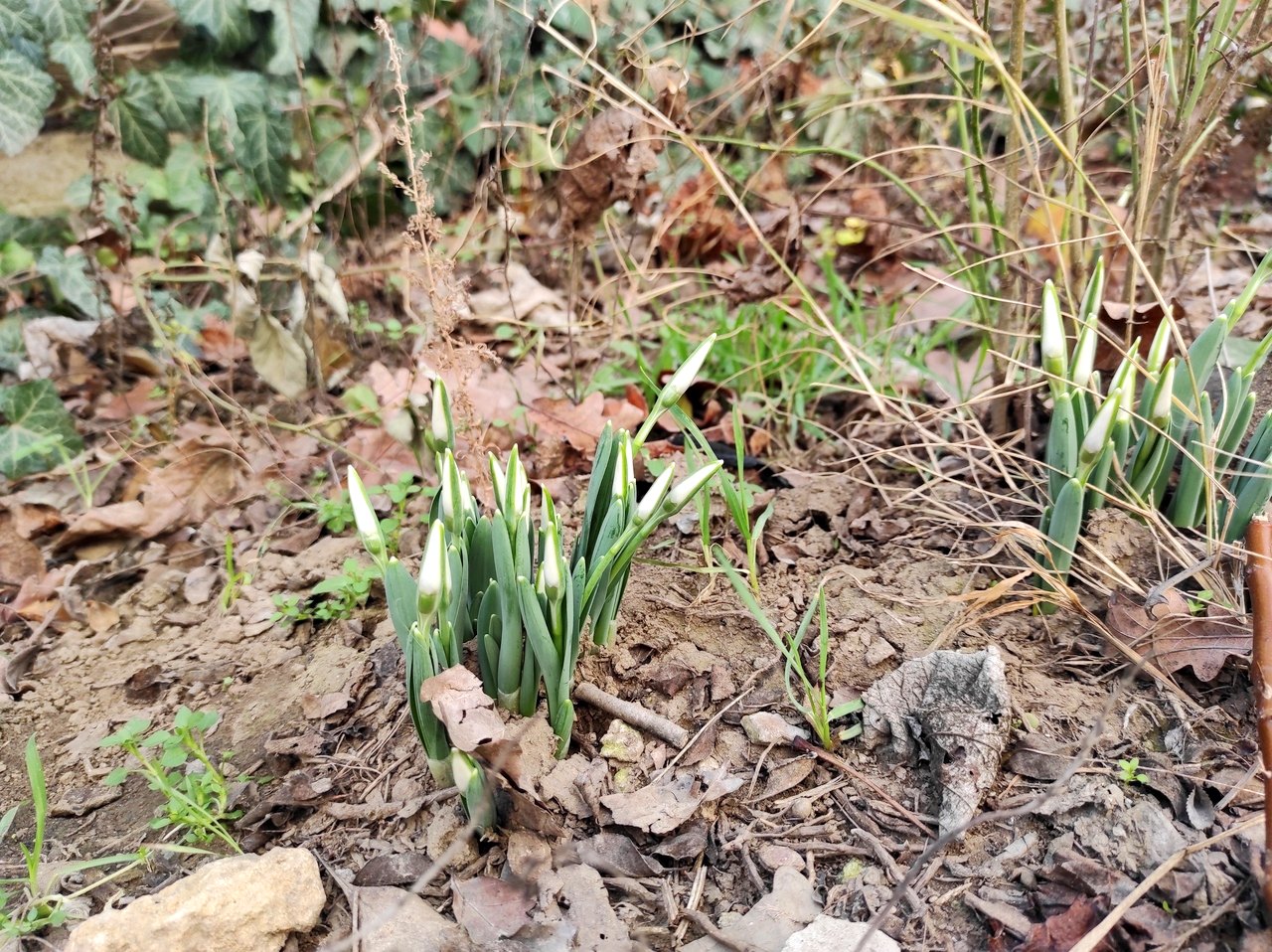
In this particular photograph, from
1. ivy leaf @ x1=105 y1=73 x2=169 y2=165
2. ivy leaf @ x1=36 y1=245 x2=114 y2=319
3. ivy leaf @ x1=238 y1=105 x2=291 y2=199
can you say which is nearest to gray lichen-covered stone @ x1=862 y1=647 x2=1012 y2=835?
ivy leaf @ x1=36 y1=245 x2=114 y2=319

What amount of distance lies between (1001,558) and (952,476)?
0.33 metres

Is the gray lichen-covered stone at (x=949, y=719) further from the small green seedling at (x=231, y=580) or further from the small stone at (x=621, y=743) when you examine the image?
the small green seedling at (x=231, y=580)

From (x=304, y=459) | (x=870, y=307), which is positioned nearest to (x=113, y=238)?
(x=304, y=459)

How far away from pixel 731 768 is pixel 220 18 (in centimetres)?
326

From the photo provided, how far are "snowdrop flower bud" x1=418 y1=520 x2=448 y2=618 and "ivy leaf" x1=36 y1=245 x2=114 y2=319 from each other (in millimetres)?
2507

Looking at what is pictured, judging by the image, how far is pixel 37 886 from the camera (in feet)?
5.28

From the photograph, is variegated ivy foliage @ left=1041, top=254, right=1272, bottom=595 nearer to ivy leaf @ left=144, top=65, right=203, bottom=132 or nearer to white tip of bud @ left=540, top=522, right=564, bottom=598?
white tip of bud @ left=540, top=522, right=564, bottom=598

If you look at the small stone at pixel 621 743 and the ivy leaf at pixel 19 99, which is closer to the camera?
the small stone at pixel 621 743

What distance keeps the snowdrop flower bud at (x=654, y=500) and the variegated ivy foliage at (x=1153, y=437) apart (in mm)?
802

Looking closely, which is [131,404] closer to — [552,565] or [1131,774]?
[552,565]

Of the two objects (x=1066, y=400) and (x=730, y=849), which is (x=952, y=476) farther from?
(x=730, y=849)

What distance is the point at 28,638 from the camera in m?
2.31

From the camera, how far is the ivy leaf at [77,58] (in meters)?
3.24

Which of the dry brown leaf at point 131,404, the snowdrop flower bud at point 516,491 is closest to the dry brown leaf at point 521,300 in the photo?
the dry brown leaf at point 131,404
